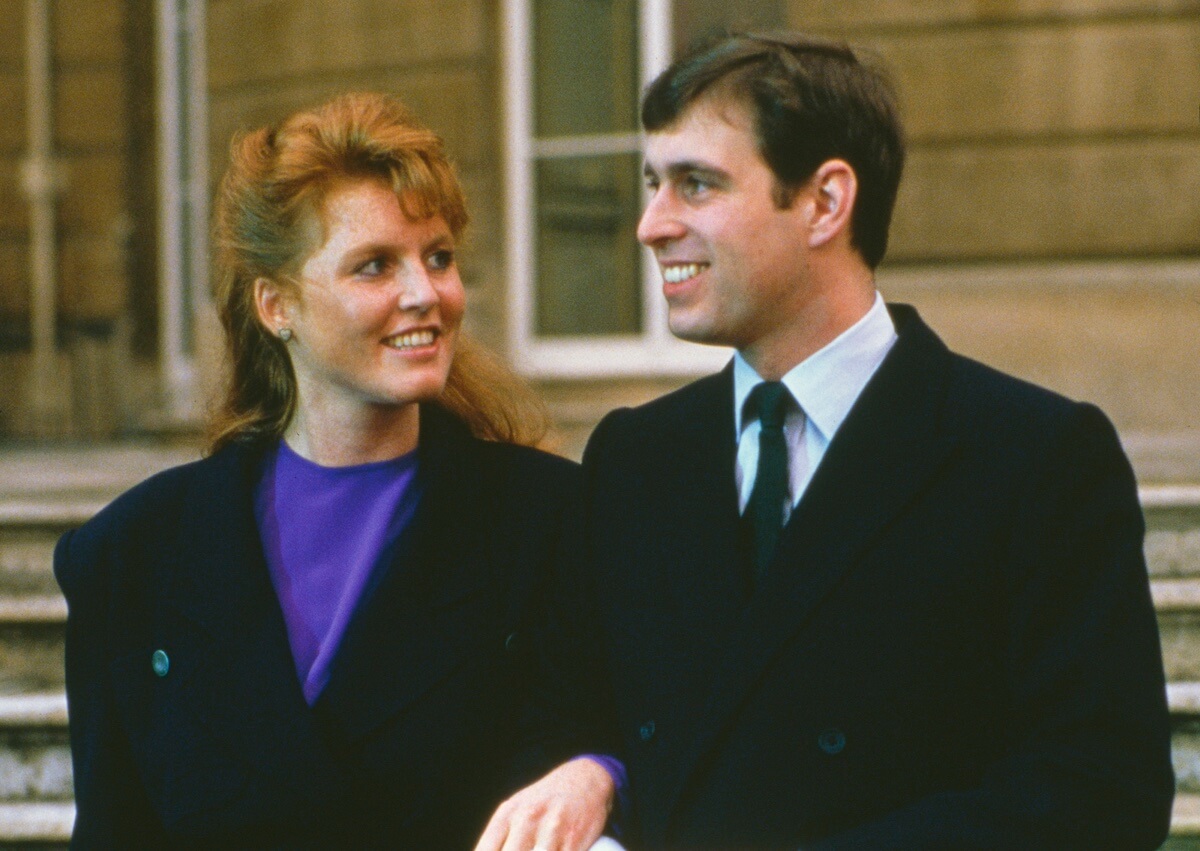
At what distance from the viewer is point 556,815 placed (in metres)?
1.96

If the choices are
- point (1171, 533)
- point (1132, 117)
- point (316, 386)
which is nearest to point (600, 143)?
point (1132, 117)

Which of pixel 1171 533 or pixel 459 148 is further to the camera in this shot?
pixel 459 148

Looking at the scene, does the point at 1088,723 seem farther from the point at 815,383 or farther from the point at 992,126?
the point at 992,126

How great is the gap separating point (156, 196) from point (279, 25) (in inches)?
113

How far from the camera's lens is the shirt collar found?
6.84ft

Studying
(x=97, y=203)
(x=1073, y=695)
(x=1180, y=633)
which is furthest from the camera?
(x=97, y=203)

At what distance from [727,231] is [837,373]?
0.24 metres

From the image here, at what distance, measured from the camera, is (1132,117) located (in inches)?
237

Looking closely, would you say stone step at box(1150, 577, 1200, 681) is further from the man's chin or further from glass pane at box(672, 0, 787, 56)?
glass pane at box(672, 0, 787, 56)

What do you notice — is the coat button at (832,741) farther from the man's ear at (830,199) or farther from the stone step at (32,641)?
the stone step at (32,641)

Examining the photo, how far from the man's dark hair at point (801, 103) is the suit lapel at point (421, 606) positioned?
0.71 m

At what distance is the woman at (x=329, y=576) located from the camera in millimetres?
2359

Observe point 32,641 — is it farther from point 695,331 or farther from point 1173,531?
point 1173,531

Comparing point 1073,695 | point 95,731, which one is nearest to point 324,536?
point 95,731
